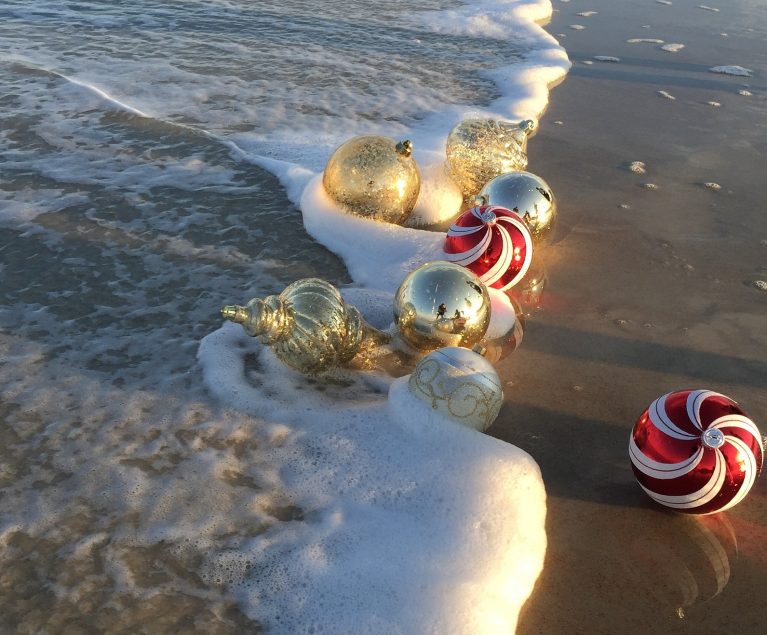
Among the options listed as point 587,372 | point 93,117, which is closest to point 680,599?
point 587,372

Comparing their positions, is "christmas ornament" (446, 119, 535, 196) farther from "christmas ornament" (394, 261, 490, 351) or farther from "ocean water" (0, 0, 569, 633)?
"christmas ornament" (394, 261, 490, 351)

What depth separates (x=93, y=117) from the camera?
8.03m

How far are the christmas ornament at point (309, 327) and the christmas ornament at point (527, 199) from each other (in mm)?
1726

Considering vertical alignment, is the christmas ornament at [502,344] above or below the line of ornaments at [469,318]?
below

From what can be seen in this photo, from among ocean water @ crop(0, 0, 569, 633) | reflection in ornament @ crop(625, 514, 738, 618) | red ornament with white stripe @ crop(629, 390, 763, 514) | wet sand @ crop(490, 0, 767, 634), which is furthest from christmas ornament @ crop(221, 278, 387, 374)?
reflection in ornament @ crop(625, 514, 738, 618)

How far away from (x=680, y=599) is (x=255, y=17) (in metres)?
12.3

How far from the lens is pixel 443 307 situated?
157 inches

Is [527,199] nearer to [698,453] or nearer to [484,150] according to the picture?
[484,150]

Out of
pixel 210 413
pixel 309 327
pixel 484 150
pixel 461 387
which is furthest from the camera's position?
pixel 484 150

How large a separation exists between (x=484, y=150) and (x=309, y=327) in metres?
2.84

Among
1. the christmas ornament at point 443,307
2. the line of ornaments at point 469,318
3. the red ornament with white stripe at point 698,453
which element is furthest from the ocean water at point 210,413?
the red ornament with white stripe at point 698,453

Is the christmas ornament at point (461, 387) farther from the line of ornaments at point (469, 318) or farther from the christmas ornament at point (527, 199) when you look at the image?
the christmas ornament at point (527, 199)

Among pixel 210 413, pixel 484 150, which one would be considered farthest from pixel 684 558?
pixel 484 150

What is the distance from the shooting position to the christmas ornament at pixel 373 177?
5.45m
